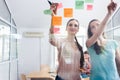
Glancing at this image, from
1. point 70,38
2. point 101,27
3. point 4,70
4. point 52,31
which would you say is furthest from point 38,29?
point 4,70

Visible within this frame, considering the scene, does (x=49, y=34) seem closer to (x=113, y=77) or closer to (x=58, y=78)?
(x=58, y=78)

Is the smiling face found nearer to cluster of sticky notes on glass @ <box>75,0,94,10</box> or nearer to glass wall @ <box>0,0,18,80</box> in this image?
cluster of sticky notes on glass @ <box>75,0,94,10</box>

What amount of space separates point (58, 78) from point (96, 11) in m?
0.63

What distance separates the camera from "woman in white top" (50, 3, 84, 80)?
170 cm

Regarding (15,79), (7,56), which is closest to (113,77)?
(15,79)

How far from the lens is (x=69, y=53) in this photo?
5.67ft

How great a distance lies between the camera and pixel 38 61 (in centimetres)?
175

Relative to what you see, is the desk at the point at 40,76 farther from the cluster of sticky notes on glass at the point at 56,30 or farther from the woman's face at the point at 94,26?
the woman's face at the point at 94,26

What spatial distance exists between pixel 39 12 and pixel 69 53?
1.40ft

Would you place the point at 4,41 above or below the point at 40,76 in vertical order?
above

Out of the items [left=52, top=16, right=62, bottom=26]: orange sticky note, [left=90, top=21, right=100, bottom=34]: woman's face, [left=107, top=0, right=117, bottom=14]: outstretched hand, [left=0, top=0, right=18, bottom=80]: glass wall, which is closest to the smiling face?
[left=90, top=21, right=100, bottom=34]: woman's face

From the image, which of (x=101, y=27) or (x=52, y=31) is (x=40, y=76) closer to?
(x=52, y=31)

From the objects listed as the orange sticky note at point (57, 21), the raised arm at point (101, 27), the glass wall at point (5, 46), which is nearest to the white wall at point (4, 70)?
the glass wall at point (5, 46)

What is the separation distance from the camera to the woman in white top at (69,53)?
1.70 m
